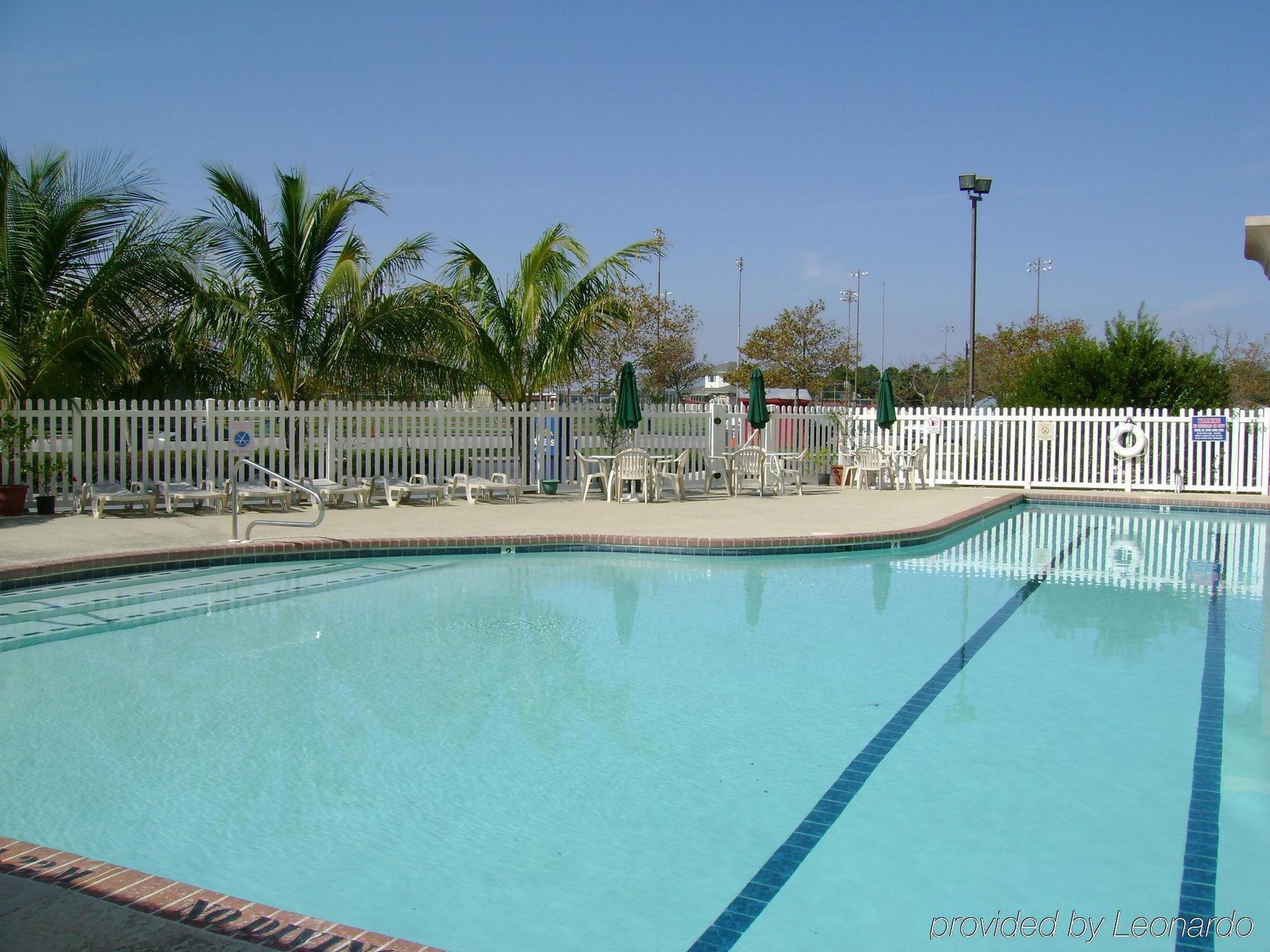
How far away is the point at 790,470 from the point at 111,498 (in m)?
9.73

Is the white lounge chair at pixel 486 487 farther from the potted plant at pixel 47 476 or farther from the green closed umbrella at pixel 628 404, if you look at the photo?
the potted plant at pixel 47 476

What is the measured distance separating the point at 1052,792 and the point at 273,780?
331 centimetres

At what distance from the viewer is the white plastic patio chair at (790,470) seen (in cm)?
1598

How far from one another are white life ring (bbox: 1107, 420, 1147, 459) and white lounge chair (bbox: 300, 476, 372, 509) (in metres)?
12.3

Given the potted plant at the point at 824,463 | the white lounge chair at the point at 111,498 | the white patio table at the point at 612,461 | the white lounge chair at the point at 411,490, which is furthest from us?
the potted plant at the point at 824,463

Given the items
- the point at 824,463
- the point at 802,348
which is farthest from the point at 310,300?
the point at 802,348

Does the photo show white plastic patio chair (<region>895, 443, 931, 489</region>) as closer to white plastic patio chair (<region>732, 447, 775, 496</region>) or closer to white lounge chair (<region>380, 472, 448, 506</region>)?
white plastic patio chair (<region>732, 447, 775, 496</region>)

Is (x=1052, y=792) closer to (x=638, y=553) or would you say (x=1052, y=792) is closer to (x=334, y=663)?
(x=334, y=663)

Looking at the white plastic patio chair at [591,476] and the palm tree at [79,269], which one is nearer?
the palm tree at [79,269]

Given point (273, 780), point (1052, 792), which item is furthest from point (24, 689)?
point (1052, 792)

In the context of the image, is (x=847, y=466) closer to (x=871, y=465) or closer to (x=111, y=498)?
(x=871, y=465)

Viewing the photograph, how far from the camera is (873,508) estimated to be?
13.9m

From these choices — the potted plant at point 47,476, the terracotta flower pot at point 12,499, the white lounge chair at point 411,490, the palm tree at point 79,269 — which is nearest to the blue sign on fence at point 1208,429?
the white lounge chair at point 411,490

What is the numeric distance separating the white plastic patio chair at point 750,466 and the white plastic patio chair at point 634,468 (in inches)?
72.5
